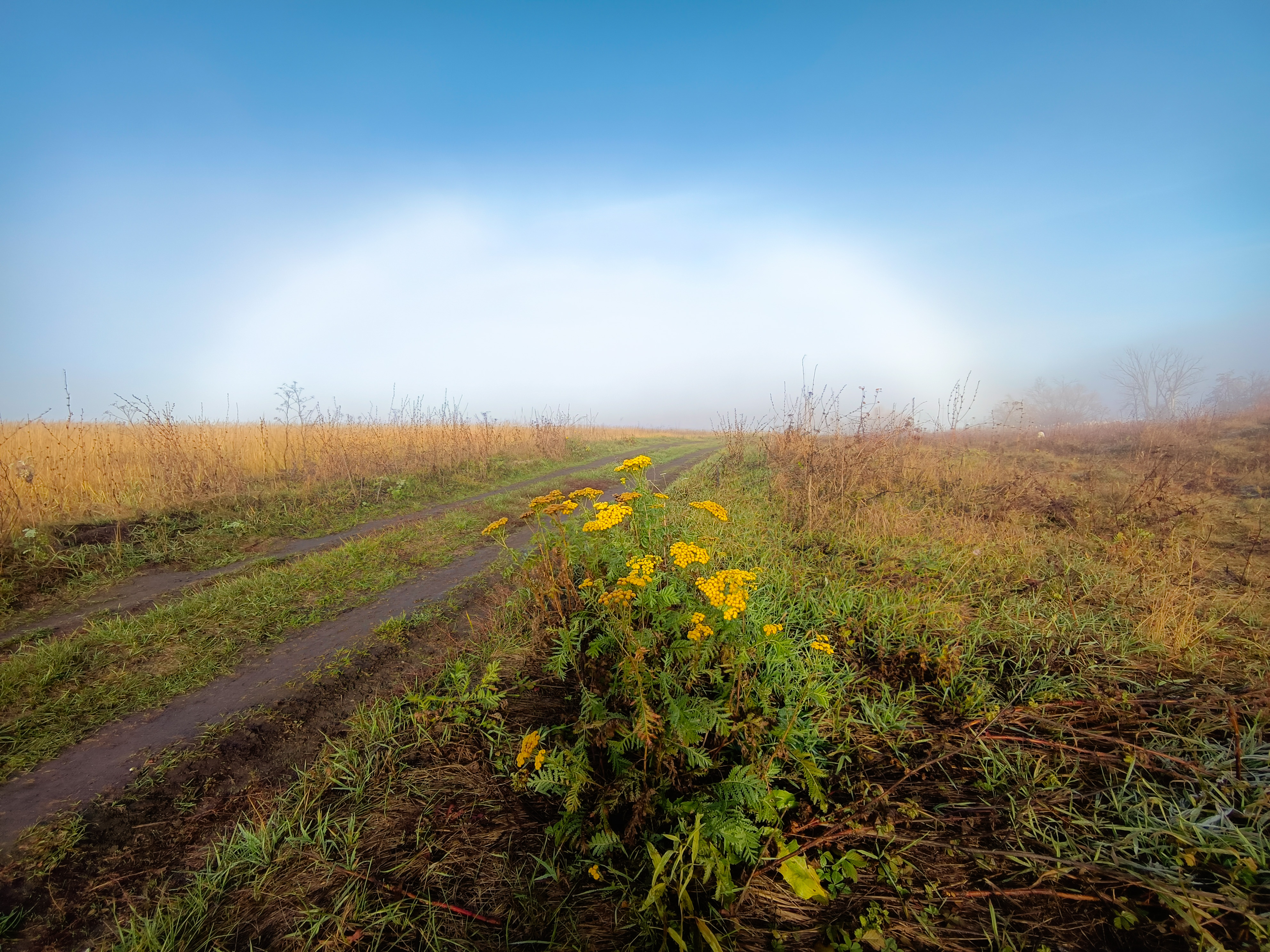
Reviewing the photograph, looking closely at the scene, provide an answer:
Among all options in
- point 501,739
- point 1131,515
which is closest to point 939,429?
point 1131,515

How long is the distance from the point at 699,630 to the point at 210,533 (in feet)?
29.1

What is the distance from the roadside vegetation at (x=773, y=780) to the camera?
1810 mm

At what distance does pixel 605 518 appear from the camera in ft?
9.68

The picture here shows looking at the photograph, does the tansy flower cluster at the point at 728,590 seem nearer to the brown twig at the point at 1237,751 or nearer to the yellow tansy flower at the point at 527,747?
the yellow tansy flower at the point at 527,747

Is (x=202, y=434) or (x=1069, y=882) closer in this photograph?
(x=1069, y=882)

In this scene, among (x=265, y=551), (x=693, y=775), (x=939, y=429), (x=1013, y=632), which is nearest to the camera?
(x=693, y=775)

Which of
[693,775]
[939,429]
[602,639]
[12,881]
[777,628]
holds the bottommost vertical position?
[12,881]

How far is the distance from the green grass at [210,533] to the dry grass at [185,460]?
0.44 m

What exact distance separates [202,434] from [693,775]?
554 inches

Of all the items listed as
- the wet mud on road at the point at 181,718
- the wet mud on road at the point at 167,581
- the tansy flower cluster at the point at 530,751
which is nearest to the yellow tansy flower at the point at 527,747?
the tansy flower cluster at the point at 530,751

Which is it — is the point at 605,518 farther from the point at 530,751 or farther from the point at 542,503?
the point at 530,751

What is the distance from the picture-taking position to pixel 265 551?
6.91 meters

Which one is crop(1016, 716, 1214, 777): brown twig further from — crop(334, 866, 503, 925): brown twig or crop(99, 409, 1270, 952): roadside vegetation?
crop(334, 866, 503, 925): brown twig

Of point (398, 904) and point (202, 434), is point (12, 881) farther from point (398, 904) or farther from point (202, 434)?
point (202, 434)
